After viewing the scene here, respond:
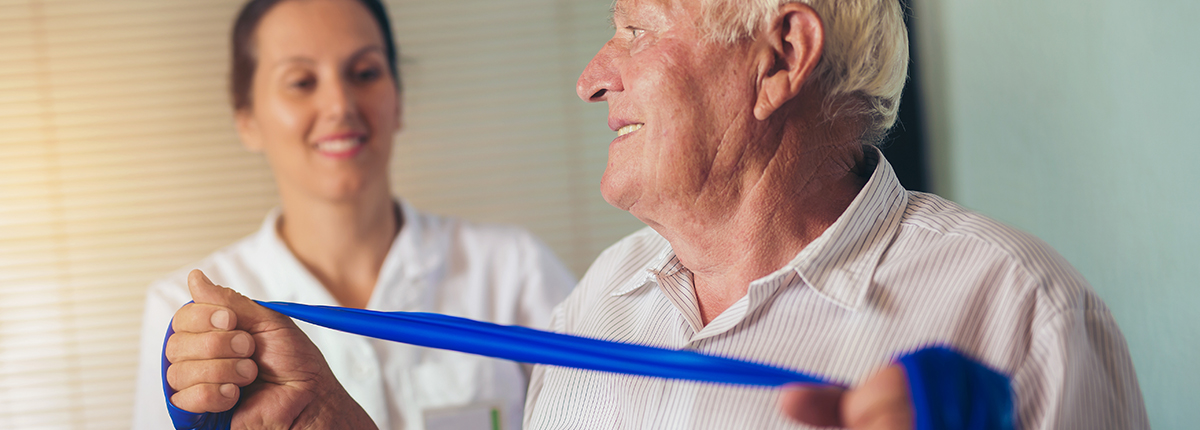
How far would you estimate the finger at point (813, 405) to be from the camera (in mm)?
631

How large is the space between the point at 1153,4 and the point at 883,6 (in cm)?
43

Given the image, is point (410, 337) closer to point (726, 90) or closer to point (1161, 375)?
point (726, 90)

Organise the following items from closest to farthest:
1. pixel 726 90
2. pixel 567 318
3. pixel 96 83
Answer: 1. pixel 726 90
2. pixel 567 318
3. pixel 96 83

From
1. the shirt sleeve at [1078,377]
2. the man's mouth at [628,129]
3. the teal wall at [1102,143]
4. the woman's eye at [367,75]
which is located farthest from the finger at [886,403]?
the woman's eye at [367,75]

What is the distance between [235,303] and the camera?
0.97 meters

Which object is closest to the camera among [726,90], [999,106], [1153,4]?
[726,90]

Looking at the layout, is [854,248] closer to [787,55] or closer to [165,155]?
[787,55]

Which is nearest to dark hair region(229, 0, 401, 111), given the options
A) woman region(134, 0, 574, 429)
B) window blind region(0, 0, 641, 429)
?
woman region(134, 0, 574, 429)

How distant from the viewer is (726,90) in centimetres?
93

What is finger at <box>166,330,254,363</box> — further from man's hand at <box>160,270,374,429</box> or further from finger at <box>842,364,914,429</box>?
finger at <box>842,364,914,429</box>

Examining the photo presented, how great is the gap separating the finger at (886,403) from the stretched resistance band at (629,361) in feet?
0.05

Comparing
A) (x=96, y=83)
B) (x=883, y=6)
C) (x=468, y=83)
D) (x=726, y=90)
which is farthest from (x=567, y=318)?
(x=96, y=83)

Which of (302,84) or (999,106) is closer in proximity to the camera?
(999,106)

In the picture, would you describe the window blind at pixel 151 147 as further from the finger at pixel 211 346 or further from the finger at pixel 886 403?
the finger at pixel 886 403
